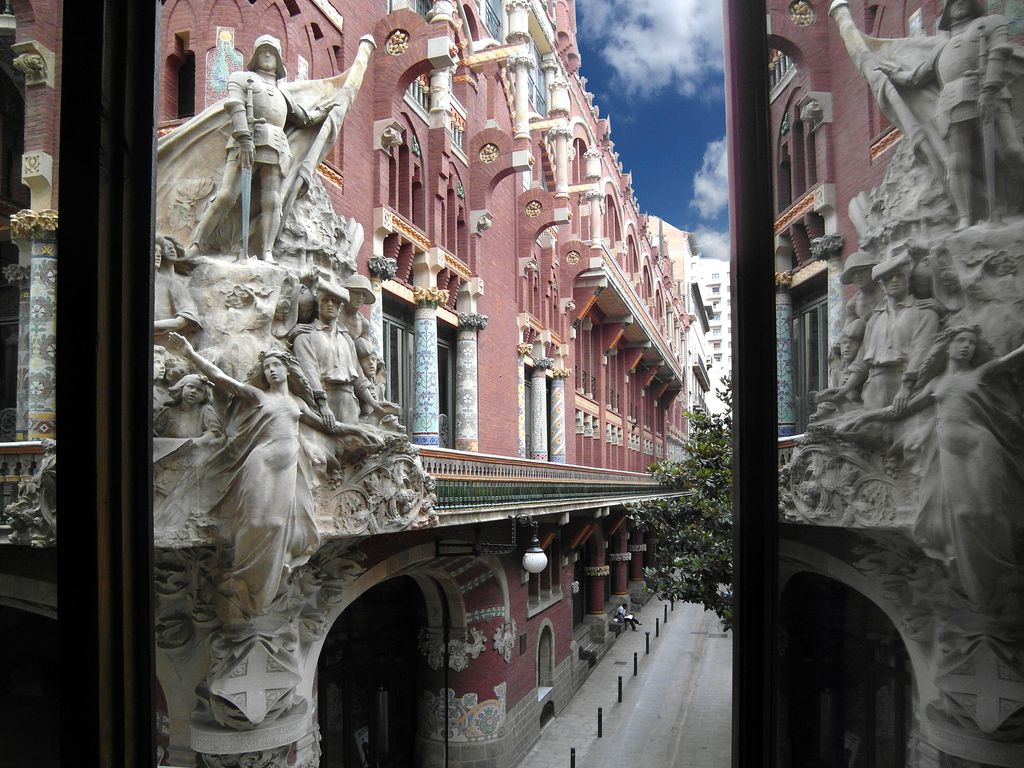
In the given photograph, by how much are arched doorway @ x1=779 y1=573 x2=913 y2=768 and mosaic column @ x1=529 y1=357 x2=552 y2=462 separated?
20.3 meters

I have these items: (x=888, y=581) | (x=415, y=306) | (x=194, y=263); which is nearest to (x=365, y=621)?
(x=415, y=306)

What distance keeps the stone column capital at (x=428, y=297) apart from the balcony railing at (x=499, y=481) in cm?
333

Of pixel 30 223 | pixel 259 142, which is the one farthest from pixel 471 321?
pixel 30 223

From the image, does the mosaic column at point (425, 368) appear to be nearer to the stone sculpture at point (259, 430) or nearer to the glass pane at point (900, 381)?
the stone sculpture at point (259, 430)

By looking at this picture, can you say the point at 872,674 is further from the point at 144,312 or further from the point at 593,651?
the point at 593,651

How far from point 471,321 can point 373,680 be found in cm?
749

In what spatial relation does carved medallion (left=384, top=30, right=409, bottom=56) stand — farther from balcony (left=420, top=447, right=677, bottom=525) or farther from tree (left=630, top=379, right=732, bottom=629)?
tree (left=630, top=379, right=732, bottom=629)

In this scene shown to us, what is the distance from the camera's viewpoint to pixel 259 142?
996cm

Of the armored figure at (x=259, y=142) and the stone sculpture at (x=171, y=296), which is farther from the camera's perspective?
the armored figure at (x=259, y=142)

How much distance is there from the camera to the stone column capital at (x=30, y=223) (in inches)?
301

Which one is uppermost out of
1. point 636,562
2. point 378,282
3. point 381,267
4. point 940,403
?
point 381,267

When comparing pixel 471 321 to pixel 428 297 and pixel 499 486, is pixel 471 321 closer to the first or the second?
pixel 428 297

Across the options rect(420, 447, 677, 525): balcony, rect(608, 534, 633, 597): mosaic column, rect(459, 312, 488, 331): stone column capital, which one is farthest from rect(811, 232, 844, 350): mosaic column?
rect(608, 534, 633, 597): mosaic column

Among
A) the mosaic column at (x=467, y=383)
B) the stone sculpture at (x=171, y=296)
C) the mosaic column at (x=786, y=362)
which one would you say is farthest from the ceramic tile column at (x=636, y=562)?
the mosaic column at (x=786, y=362)
